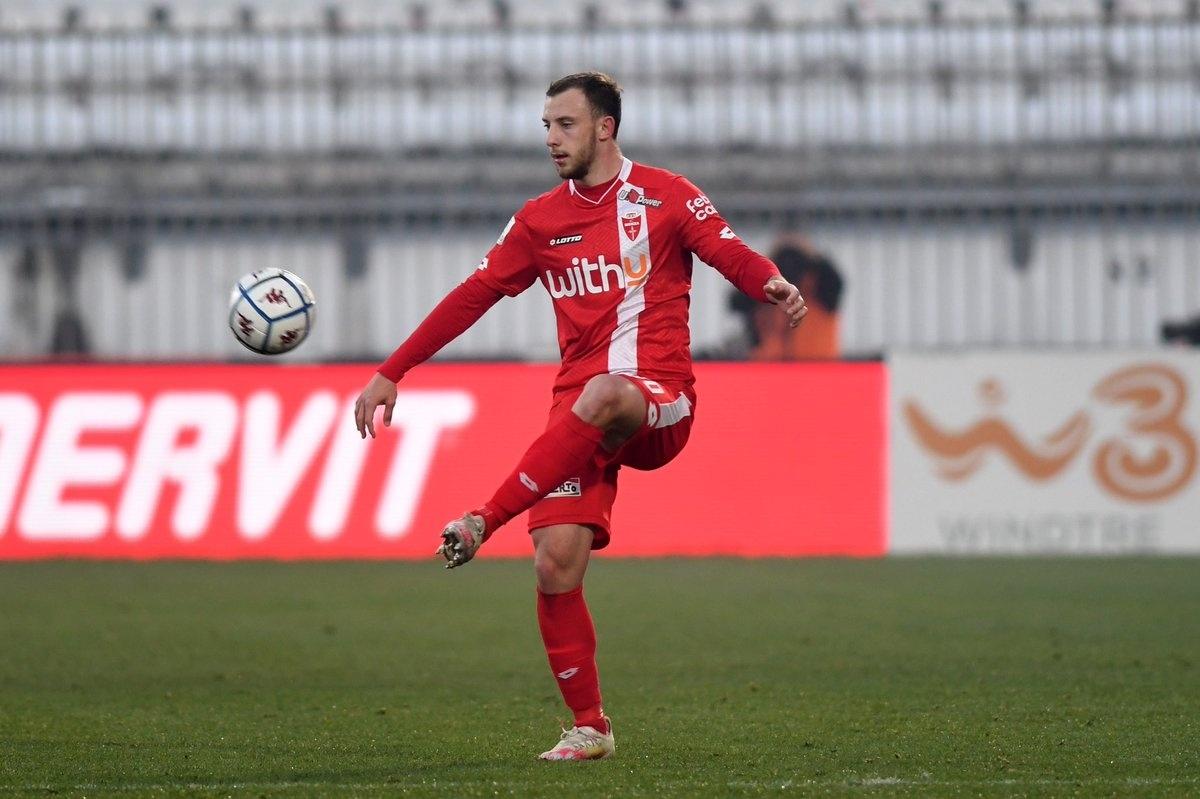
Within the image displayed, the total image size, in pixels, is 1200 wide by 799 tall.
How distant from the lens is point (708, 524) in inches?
516

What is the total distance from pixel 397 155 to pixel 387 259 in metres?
1.13

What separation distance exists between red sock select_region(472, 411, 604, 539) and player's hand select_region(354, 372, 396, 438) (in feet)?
1.51

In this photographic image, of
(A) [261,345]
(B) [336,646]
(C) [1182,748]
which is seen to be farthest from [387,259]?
(C) [1182,748]

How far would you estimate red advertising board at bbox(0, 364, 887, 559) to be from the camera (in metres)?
12.9

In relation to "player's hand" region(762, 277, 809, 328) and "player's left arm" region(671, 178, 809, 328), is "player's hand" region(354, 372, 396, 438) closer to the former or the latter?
"player's left arm" region(671, 178, 809, 328)

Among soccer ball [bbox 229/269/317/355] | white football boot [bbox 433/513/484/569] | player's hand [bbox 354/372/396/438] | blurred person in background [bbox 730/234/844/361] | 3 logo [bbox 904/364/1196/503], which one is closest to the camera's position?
white football boot [bbox 433/513/484/569]

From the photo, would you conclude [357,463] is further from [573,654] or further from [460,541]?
[460,541]

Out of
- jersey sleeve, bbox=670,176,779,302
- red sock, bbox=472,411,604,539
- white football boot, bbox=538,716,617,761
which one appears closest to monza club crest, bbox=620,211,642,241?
jersey sleeve, bbox=670,176,779,302

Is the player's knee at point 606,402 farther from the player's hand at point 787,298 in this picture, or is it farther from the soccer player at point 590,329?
the player's hand at point 787,298

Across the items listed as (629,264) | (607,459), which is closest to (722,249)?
(629,264)

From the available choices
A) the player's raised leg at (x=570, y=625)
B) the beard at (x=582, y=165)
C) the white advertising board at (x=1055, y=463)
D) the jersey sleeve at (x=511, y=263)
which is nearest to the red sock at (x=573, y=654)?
the player's raised leg at (x=570, y=625)

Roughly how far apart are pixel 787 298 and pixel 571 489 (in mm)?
794

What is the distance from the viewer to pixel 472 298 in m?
5.81

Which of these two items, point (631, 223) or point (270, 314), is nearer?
point (631, 223)
